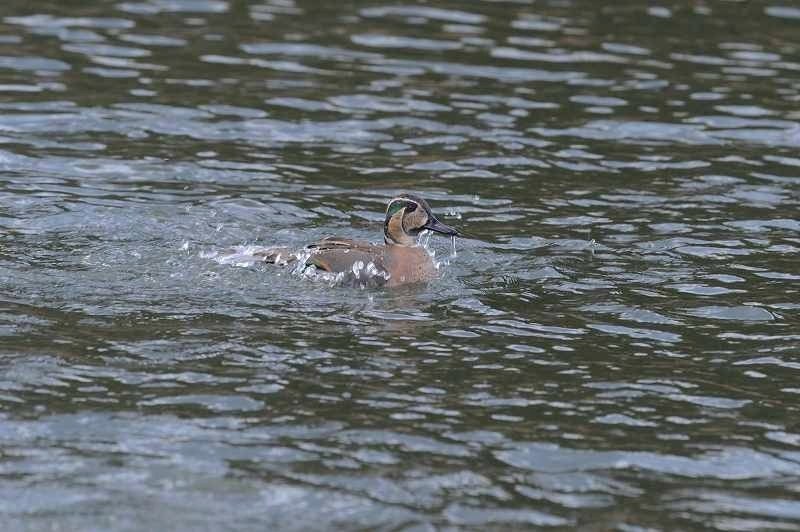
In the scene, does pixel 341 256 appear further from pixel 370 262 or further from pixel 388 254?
pixel 388 254

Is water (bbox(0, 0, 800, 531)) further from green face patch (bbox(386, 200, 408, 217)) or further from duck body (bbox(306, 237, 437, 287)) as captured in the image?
green face patch (bbox(386, 200, 408, 217))

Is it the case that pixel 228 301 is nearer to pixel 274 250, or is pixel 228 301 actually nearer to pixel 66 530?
pixel 274 250

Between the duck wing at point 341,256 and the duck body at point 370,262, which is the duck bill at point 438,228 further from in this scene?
the duck wing at point 341,256

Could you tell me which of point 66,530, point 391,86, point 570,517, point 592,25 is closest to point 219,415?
point 66,530

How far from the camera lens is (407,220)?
12.0 metres

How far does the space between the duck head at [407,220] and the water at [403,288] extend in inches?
19.9

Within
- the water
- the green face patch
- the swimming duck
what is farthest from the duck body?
the green face patch

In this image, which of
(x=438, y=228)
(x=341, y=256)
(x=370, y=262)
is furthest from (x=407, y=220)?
(x=341, y=256)

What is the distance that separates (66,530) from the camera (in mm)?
7336

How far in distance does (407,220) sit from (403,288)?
2.30ft

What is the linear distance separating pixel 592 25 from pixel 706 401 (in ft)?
38.8

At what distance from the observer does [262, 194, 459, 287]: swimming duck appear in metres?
11.5

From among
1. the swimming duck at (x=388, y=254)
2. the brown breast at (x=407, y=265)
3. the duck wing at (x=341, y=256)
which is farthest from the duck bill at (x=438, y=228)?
the duck wing at (x=341, y=256)

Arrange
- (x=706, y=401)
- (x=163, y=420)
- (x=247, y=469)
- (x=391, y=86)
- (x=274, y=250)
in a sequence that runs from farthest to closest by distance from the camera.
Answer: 1. (x=391, y=86)
2. (x=274, y=250)
3. (x=706, y=401)
4. (x=163, y=420)
5. (x=247, y=469)
